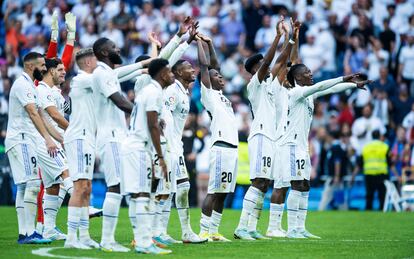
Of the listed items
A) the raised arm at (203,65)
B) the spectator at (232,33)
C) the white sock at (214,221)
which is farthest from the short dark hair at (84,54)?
the spectator at (232,33)

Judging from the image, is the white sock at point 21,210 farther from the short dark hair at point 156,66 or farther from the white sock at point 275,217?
the white sock at point 275,217

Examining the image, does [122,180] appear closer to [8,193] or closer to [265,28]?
[8,193]

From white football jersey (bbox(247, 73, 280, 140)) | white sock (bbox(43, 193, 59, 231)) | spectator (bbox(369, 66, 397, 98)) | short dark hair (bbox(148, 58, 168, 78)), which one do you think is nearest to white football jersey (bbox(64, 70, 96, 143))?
short dark hair (bbox(148, 58, 168, 78))

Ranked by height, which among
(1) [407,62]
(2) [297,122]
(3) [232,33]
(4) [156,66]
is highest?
(3) [232,33]

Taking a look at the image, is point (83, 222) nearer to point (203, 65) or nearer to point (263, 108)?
point (203, 65)

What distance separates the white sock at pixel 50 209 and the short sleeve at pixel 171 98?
2.57m

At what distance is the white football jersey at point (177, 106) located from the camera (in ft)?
54.3

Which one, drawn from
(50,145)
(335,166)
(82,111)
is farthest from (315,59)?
(82,111)

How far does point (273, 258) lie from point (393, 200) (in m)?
16.2

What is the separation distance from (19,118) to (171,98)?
2583 mm

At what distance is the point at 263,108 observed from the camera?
58.2 ft

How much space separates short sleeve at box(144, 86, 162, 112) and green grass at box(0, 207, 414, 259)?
6.92 ft

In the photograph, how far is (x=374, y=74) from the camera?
1239 inches

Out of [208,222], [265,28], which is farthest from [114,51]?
[265,28]
